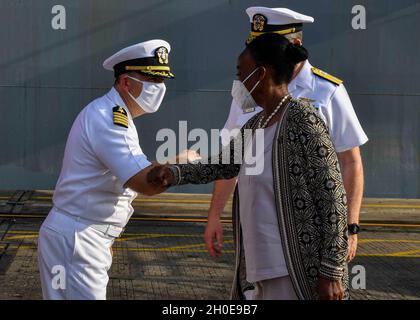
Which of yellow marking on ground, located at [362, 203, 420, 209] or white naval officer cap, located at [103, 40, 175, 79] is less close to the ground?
white naval officer cap, located at [103, 40, 175, 79]

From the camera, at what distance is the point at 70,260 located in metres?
4.52

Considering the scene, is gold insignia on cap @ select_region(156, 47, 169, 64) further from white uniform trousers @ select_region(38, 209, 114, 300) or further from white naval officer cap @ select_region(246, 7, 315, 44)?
white uniform trousers @ select_region(38, 209, 114, 300)

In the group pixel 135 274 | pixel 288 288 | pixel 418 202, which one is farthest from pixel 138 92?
pixel 418 202

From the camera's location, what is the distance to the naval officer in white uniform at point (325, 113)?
4988 mm

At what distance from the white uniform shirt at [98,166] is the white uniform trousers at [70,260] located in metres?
0.09

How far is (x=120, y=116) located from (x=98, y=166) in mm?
281

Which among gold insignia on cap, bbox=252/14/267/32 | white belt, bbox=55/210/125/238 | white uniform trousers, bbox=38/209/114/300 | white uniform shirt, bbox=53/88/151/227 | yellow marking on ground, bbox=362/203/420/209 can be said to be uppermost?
gold insignia on cap, bbox=252/14/267/32

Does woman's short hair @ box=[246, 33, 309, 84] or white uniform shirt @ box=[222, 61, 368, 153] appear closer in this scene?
woman's short hair @ box=[246, 33, 309, 84]

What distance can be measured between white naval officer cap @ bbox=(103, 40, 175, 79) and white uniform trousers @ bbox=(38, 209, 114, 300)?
0.89 metres

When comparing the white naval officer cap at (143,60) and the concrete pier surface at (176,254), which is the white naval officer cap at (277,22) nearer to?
the white naval officer cap at (143,60)

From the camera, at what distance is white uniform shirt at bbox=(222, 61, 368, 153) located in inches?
196

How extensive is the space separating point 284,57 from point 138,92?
1.17 m

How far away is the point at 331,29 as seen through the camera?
639 inches

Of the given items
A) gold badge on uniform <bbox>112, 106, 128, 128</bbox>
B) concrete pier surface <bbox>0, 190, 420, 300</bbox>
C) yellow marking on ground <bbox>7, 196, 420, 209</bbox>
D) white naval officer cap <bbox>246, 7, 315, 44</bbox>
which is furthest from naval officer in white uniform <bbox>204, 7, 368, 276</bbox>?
yellow marking on ground <bbox>7, 196, 420, 209</bbox>
